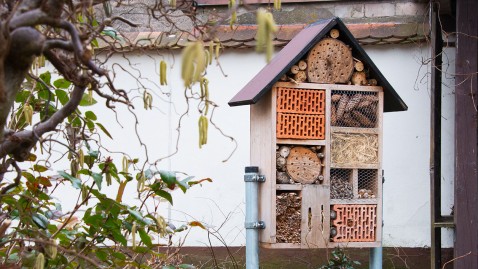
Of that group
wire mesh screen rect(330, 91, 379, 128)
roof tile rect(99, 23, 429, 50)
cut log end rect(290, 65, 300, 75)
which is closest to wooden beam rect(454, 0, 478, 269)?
roof tile rect(99, 23, 429, 50)

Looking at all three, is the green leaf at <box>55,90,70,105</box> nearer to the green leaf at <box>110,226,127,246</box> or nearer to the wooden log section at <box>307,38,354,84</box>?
the green leaf at <box>110,226,127,246</box>

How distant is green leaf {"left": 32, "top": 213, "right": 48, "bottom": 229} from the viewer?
326 centimetres

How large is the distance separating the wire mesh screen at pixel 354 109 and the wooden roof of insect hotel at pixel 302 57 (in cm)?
13

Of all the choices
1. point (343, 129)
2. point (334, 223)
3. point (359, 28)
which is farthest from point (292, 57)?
point (359, 28)

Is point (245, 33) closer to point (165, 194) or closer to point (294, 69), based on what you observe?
point (294, 69)

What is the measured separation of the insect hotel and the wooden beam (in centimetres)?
111

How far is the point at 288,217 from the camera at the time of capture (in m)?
4.82

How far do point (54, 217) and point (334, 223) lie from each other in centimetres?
190

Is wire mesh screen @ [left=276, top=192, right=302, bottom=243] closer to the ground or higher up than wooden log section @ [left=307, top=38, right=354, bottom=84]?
closer to the ground

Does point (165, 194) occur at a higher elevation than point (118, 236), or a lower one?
higher


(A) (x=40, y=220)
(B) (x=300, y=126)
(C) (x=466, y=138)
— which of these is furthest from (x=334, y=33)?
(A) (x=40, y=220)

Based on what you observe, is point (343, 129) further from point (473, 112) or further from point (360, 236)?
point (473, 112)

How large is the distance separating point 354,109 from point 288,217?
2.40ft

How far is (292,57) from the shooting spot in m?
4.77
